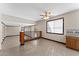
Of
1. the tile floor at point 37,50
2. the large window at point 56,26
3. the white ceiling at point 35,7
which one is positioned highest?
the white ceiling at point 35,7

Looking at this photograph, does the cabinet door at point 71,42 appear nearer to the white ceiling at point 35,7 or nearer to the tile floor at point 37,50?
the tile floor at point 37,50

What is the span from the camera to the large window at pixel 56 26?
7543 millimetres

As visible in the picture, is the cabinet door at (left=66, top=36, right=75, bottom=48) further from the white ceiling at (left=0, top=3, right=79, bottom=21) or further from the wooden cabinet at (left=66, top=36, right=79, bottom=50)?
the white ceiling at (left=0, top=3, right=79, bottom=21)

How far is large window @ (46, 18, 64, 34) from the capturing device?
7.54 m

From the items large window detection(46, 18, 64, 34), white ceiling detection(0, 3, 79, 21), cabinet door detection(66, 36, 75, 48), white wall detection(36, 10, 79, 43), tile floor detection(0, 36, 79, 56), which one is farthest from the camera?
large window detection(46, 18, 64, 34)

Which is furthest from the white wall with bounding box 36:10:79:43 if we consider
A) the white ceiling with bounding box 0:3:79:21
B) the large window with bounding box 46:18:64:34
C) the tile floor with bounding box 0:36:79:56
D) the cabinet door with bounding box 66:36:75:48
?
the tile floor with bounding box 0:36:79:56

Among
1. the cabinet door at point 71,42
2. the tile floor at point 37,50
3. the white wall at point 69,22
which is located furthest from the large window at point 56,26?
the tile floor at point 37,50

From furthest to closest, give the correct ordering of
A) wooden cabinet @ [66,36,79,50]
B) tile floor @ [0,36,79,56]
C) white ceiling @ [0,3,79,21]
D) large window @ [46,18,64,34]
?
large window @ [46,18,64,34], wooden cabinet @ [66,36,79,50], white ceiling @ [0,3,79,21], tile floor @ [0,36,79,56]

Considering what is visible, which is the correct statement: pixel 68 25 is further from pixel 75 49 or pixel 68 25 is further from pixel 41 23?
pixel 41 23

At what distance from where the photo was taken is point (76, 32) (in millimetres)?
5773

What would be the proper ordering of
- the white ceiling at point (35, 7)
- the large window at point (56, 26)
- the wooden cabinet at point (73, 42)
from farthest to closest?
1. the large window at point (56, 26)
2. the wooden cabinet at point (73, 42)
3. the white ceiling at point (35, 7)

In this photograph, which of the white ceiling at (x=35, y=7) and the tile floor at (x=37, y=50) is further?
the white ceiling at (x=35, y=7)

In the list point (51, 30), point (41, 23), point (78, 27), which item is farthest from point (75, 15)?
point (41, 23)

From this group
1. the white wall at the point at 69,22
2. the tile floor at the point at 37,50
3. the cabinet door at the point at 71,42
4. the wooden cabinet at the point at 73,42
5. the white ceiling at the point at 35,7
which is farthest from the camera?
the white wall at the point at 69,22
